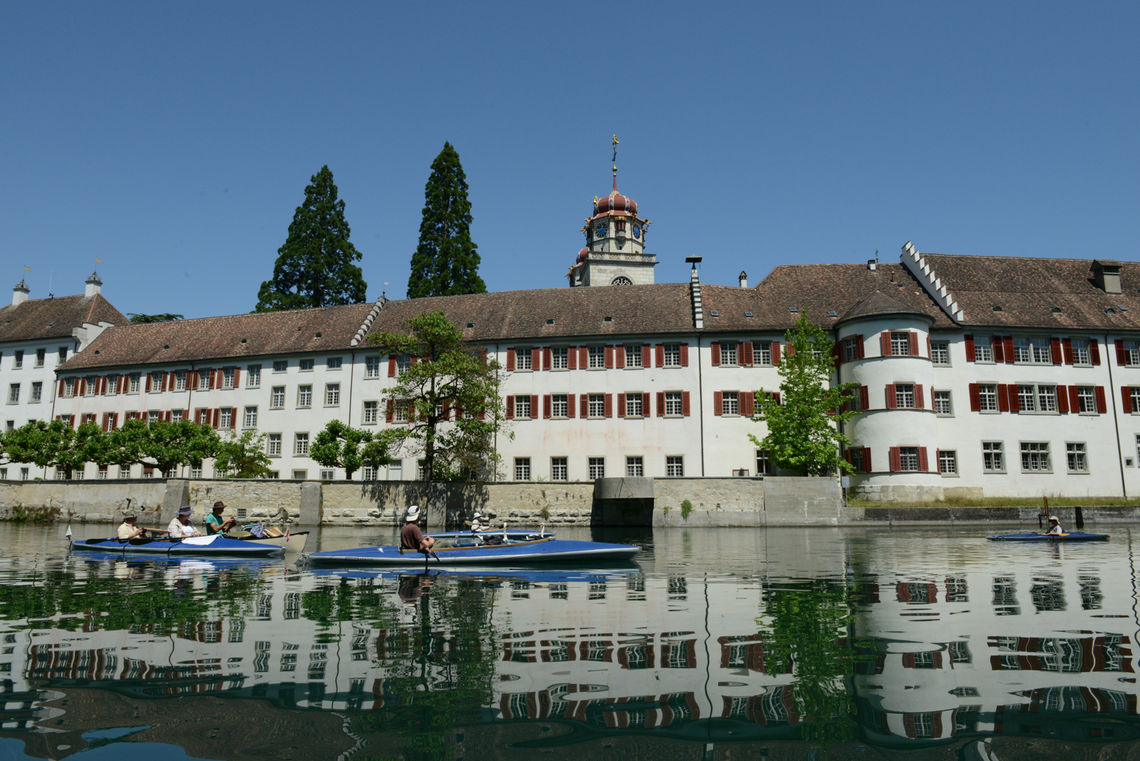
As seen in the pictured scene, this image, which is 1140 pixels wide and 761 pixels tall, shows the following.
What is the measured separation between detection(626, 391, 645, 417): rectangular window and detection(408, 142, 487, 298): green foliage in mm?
19506

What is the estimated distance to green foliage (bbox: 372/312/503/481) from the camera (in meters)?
41.8

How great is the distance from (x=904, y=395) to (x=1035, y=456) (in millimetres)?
9044

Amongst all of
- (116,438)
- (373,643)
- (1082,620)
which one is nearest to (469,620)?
(373,643)

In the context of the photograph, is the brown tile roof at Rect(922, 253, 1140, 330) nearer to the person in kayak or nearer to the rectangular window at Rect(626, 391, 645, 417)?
the rectangular window at Rect(626, 391, 645, 417)

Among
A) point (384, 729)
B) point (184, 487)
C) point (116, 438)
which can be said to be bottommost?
point (384, 729)

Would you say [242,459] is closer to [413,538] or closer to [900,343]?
[413,538]

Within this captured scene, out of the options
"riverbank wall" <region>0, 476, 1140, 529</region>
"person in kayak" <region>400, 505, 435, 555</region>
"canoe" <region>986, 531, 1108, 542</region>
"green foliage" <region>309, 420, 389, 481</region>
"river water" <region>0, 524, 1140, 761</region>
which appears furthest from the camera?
"green foliage" <region>309, 420, 389, 481</region>

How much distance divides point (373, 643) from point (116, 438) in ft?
138

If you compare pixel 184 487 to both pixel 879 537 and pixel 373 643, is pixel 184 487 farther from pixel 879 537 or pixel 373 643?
pixel 373 643

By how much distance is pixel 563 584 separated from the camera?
16547 millimetres

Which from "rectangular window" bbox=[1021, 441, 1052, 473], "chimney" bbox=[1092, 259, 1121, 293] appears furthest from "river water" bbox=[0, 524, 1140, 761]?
"chimney" bbox=[1092, 259, 1121, 293]

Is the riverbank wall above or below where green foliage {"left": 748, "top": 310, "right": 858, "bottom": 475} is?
below

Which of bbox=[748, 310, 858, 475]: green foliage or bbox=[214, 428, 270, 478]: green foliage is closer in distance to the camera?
bbox=[748, 310, 858, 475]: green foliage

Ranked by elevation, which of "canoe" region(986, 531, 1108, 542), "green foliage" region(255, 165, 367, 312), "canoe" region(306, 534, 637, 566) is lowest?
"canoe" region(306, 534, 637, 566)
